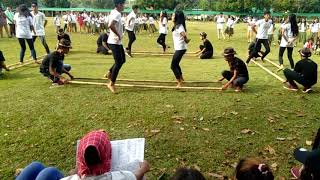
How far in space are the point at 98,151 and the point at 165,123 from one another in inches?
142

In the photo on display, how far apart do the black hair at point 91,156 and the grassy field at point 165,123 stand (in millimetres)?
2045

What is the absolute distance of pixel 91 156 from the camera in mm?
2811

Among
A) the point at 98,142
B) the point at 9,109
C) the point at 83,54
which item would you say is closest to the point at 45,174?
the point at 98,142

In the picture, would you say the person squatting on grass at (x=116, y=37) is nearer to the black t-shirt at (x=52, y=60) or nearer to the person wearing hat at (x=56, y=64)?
the person wearing hat at (x=56, y=64)

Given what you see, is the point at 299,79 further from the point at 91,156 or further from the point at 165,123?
the point at 91,156

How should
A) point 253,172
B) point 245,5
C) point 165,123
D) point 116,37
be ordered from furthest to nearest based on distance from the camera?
point 245,5
point 116,37
point 165,123
point 253,172

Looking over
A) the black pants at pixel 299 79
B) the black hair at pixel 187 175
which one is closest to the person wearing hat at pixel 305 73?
the black pants at pixel 299 79

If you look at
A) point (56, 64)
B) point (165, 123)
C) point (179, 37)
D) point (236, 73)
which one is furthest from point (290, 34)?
point (56, 64)

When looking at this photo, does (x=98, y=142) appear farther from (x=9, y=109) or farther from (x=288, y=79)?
(x=288, y=79)

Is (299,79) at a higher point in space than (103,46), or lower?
lower

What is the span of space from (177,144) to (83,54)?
11386 millimetres

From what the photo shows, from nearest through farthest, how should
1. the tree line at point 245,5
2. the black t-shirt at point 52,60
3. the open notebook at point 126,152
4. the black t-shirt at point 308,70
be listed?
the open notebook at point 126,152, the black t-shirt at point 308,70, the black t-shirt at point 52,60, the tree line at point 245,5

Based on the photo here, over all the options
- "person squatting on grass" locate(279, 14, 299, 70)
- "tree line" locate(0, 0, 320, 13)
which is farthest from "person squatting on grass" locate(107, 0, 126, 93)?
"tree line" locate(0, 0, 320, 13)

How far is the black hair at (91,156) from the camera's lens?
278 cm
